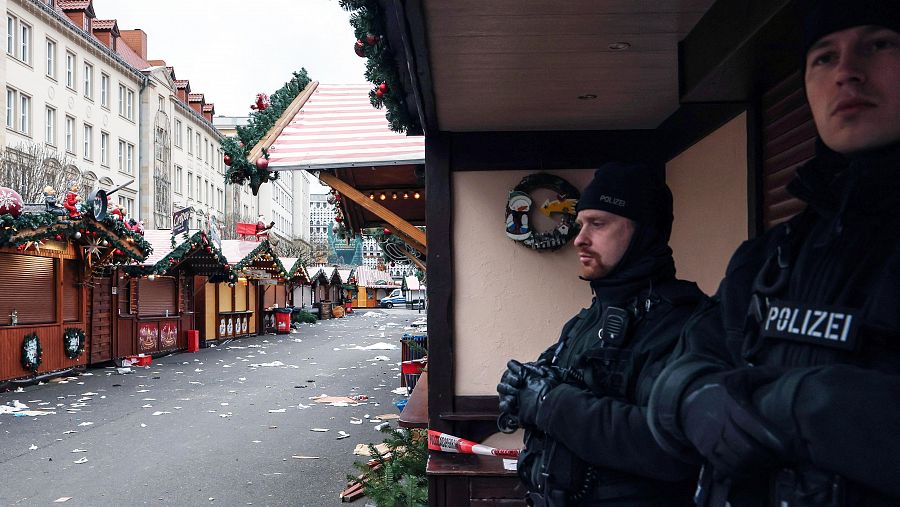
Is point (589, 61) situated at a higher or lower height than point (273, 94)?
lower

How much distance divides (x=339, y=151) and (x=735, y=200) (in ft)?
12.7

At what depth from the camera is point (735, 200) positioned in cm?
397

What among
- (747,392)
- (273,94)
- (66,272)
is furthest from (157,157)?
(747,392)

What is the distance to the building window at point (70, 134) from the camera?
1489 inches

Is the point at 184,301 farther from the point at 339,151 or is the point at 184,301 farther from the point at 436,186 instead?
the point at 436,186

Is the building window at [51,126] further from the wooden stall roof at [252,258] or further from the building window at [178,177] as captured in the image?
the building window at [178,177]

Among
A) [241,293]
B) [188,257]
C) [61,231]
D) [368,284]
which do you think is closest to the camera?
[61,231]

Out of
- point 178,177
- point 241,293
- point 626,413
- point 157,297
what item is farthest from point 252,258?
point 178,177

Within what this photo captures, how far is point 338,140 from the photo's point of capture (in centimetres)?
706

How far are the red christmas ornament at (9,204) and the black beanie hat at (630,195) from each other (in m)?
14.0

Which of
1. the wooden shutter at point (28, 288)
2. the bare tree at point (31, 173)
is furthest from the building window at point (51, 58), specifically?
the wooden shutter at point (28, 288)

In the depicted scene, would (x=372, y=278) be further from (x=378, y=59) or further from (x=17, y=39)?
(x=378, y=59)

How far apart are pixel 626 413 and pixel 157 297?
22453 mm

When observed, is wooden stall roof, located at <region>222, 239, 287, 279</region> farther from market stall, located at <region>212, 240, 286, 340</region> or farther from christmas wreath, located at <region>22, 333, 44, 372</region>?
christmas wreath, located at <region>22, 333, 44, 372</region>
